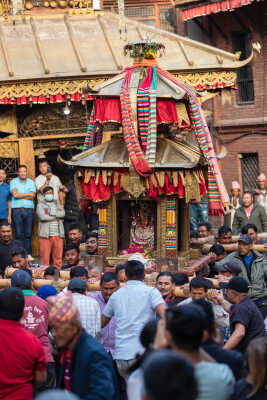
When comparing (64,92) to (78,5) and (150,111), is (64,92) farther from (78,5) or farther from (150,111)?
(150,111)

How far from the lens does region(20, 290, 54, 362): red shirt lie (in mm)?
7570

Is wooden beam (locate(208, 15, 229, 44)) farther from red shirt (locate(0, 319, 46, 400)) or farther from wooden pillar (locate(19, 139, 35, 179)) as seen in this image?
red shirt (locate(0, 319, 46, 400))

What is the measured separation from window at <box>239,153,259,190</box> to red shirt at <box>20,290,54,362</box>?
50.3 feet

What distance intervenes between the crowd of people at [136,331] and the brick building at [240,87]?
32.3 feet

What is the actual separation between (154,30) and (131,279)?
32.2 feet

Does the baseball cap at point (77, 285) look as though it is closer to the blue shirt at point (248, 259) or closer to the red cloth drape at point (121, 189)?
the blue shirt at point (248, 259)

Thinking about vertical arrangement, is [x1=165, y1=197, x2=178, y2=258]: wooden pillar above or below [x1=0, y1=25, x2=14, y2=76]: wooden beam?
below

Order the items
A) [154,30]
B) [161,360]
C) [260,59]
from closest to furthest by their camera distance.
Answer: [161,360] < [154,30] < [260,59]

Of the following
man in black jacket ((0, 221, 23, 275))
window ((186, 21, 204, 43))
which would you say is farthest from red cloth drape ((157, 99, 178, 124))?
window ((186, 21, 204, 43))

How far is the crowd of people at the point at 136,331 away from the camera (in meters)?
4.71

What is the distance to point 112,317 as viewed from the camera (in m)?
8.06

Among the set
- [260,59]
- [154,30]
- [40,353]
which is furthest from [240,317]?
[260,59]

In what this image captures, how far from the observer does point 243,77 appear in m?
22.7

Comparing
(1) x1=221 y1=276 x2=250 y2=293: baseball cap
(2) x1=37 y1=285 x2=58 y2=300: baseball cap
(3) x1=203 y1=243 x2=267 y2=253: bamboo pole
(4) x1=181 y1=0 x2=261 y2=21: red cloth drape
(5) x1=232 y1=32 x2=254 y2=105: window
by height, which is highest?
(4) x1=181 y1=0 x2=261 y2=21: red cloth drape
